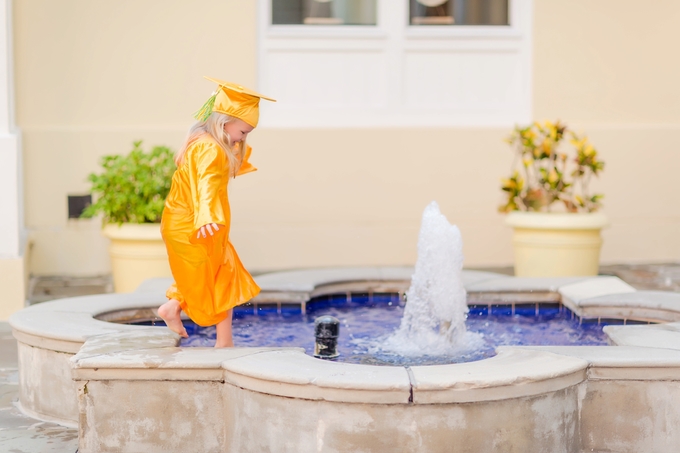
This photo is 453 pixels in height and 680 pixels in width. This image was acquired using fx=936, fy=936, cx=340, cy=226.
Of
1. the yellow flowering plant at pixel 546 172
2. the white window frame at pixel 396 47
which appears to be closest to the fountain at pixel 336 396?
the yellow flowering plant at pixel 546 172

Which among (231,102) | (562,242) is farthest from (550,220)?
(231,102)

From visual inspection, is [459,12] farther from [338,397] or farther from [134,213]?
[338,397]

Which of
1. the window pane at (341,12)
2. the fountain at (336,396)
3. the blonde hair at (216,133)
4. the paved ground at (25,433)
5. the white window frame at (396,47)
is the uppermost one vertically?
the window pane at (341,12)

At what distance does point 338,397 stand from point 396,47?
18.7 feet

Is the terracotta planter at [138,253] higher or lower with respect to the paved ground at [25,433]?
higher

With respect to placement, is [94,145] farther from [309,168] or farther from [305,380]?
[305,380]

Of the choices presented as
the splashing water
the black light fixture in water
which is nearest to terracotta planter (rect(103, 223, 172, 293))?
the splashing water

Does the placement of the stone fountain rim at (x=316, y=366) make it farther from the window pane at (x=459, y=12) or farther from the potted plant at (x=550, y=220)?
the window pane at (x=459, y=12)

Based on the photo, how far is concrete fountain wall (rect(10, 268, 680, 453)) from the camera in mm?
3113

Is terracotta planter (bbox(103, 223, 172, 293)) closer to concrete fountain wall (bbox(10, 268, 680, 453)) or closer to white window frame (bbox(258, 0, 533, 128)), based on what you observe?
white window frame (bbox(258, 0, 533, 128))

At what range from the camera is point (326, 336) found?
4137 mm

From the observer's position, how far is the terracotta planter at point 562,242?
23.0ft

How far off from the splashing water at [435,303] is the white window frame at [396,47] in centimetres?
339

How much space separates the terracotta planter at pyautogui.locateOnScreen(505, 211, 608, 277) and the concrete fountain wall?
2.95 m
